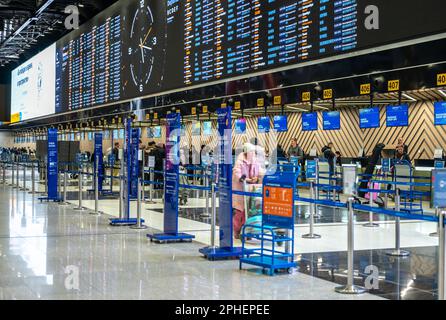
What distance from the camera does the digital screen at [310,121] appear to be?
14906mm

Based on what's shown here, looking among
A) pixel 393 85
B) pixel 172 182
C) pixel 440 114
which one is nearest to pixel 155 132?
pixel 440 114

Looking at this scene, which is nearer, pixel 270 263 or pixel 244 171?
pixel 270 263

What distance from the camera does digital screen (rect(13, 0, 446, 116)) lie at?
361 inches

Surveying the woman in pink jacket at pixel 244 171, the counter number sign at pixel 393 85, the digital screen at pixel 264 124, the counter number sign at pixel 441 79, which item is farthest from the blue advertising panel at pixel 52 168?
the counter number sign at pixel 441 79

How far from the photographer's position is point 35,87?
103 feet

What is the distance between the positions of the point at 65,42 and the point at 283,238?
20069 millimetres

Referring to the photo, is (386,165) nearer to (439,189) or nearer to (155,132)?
(155,132)

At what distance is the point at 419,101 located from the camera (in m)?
21.0

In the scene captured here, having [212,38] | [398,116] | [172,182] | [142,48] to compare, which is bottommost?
[172,182]

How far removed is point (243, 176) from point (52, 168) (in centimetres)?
902

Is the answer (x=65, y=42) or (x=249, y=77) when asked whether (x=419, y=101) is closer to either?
(x=249, y=77)

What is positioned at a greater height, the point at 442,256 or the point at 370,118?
the point at 370,118

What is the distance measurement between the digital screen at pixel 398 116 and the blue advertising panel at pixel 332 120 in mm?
1839

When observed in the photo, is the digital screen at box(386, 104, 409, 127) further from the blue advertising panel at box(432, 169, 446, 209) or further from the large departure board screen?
the blue advertising panel at box(432, 169, 446, 209)
